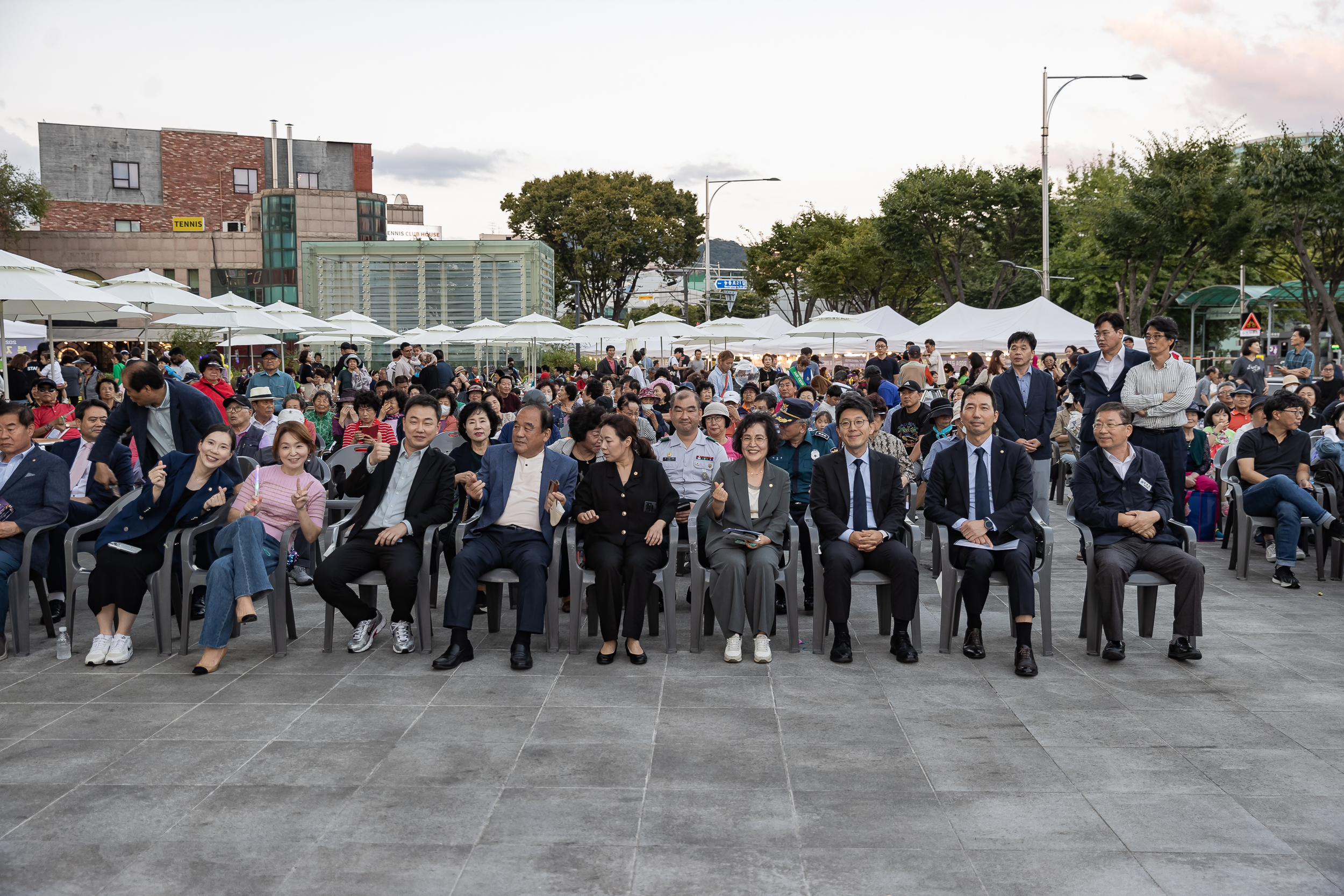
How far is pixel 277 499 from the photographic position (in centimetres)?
634

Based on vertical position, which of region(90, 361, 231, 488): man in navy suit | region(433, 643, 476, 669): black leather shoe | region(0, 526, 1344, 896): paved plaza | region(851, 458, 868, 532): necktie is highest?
region(90, 361, 231, 488): man in navy suit

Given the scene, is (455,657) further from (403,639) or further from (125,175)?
(125,175)

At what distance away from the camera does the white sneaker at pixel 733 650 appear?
19.0 feet

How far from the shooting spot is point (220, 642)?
5.69 meters

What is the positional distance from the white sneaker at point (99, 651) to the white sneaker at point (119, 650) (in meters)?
0.02

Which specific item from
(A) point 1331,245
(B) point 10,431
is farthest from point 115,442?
(A) point 1331,245

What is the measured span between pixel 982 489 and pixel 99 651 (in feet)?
16.5

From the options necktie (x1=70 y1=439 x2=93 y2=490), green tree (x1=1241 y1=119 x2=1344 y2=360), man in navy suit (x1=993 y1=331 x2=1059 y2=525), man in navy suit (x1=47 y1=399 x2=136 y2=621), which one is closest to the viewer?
man in navy suit (x1=47 y1=399 x2=136 y2=621)

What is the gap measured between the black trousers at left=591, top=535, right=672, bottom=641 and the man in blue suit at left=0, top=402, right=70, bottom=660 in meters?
3.13

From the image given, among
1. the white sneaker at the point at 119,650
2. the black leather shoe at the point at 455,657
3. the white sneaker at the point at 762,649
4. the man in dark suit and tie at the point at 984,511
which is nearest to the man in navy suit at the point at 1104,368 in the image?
the man in dark suit and tie at the point at 984,511

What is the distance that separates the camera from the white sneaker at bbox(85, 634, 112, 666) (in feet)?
18.8

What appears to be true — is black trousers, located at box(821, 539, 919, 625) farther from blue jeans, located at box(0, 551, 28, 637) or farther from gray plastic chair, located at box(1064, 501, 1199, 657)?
blue jeans, located at box(0, 551, 28, 637)

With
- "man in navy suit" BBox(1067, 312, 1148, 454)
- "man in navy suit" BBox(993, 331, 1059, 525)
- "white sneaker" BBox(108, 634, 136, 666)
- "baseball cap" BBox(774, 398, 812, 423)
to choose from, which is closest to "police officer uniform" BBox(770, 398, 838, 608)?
"baseball cap" BBox(774, 398, 812, 423)

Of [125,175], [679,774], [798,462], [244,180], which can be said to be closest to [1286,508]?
[798,462]
